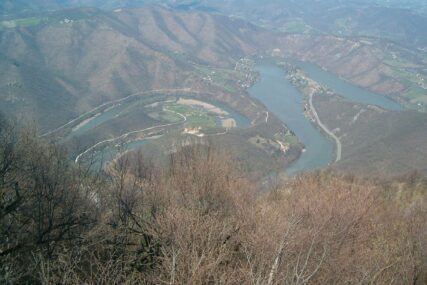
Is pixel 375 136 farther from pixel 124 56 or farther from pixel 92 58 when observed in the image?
pixel 92 58

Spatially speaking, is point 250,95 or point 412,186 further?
point 250,95

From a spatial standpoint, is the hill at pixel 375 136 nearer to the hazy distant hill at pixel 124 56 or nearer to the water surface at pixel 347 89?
the water surface at pixel 347 89

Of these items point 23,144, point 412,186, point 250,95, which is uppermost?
point 23,144

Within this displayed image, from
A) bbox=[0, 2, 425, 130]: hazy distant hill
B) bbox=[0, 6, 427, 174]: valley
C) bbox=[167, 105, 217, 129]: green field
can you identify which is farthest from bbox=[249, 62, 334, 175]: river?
bbox=[167, 105, 217, 129]: green field

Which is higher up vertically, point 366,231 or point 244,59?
point 366,231

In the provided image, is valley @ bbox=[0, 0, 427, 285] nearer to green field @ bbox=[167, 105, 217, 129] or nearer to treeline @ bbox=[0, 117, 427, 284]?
treeline @ bbox=[0, 117, 427, 284]

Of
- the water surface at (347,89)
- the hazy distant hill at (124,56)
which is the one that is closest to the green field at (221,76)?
the hazy distant hill at (124,56)

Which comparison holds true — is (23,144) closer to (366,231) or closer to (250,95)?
(366,231)

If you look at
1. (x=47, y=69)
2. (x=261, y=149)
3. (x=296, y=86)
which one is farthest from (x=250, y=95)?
(x=47, y=69)
